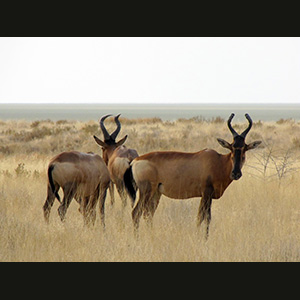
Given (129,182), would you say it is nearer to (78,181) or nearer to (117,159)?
(78,181)

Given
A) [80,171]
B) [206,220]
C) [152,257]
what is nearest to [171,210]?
[206,220]

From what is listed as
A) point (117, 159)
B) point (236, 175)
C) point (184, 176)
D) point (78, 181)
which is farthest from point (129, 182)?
point (236, 175)

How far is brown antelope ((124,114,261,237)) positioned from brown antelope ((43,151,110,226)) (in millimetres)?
712

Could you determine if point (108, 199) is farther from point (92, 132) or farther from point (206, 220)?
point (92, 132)

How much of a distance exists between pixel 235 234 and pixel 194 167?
135 centimetres

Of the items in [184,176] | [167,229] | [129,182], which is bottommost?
[167,229]

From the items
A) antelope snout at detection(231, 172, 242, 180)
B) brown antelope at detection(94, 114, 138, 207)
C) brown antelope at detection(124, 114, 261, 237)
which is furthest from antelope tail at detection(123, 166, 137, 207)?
antelope snout at detection(231, 172, 242, 180)

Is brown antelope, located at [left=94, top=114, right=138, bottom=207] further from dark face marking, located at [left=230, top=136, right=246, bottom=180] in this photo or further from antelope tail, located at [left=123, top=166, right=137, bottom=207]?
dark face marking, located at [left=230, top=136, right=246, bottom=180]

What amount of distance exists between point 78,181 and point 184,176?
182 cm

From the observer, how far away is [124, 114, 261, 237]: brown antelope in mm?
9648

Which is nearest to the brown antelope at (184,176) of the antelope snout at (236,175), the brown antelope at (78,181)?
the antelope snout at (236,175)

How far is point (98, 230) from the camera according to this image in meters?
9.65

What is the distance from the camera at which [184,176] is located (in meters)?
9.66

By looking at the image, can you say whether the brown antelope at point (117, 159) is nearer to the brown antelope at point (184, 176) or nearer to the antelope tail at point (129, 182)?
the antelope tail at point (129, 182)
